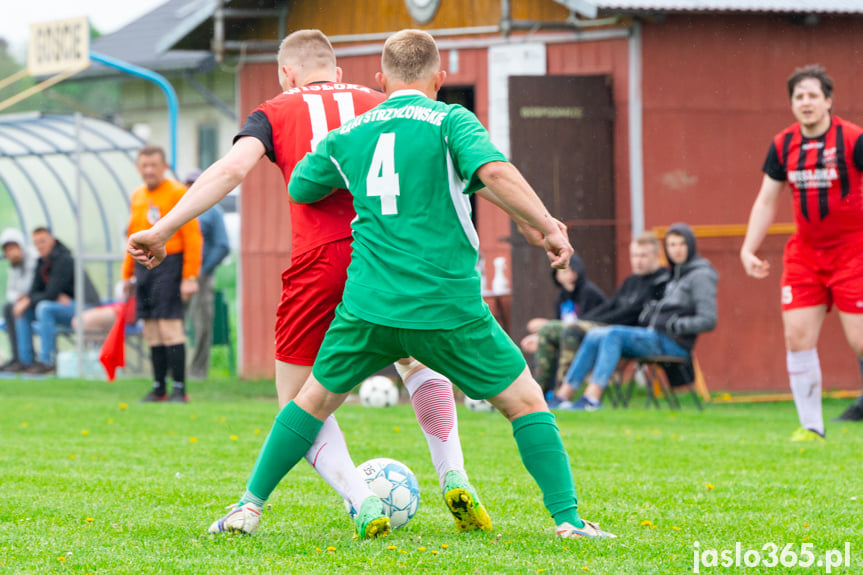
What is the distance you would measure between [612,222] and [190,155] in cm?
1878

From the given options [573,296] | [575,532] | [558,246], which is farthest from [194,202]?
[573,296]

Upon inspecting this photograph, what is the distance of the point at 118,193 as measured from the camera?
58.5ft

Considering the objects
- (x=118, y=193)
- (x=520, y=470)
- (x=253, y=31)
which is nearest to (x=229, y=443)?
(x=520, y=470)

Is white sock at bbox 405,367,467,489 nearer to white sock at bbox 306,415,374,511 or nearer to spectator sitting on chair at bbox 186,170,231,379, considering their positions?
white sock at bbox 306,415,374,511

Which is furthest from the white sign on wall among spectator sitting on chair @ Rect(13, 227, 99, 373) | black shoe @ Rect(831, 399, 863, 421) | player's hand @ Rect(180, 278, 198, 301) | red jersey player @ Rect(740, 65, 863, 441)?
red jersey player @ Rect(740, 65, 863, 441)

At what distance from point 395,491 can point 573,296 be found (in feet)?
25.0

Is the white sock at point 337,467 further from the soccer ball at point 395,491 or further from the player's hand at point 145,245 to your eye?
the player's hand at point 145,245

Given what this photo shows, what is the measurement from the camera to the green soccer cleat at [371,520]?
4656 millimetres

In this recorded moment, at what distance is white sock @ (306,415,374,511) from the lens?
15.7 ft

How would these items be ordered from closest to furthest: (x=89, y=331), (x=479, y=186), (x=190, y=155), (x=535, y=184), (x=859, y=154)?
(x=479, y=186) < (x=859, y=154) < (x=535, y=184) < (x=89, y=331) < (x=190, y=155)

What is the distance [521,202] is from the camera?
421cm

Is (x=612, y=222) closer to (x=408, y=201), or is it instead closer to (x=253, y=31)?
(x=253, y=31)

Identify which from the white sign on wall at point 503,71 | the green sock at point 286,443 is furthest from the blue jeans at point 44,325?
the green sock at point 286,443

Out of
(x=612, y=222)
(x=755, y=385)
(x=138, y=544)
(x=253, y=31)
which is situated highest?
(x=253, y=31)
